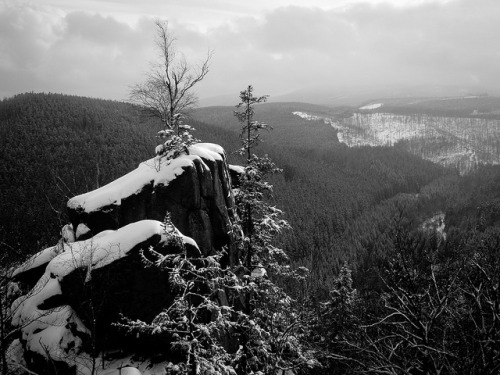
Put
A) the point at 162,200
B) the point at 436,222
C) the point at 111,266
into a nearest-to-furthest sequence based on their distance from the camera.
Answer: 1. the point at 111,266
2. the point at 162,200
3. the point at 436,222

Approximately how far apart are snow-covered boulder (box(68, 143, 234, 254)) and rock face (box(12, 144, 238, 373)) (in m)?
0.05

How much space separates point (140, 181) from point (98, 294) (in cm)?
539

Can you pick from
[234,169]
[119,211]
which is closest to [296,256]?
[234,169]

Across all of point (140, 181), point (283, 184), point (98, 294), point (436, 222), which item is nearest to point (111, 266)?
point (98, 294)

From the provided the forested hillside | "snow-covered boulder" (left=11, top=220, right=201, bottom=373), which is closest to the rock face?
"snow-covered boulder" (left=11, top=220, right=201, bottom=373)

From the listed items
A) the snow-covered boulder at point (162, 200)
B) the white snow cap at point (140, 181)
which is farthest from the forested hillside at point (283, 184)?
the snow-covered boulder at point (162, 200)

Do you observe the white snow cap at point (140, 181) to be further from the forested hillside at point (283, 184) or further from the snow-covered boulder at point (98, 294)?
the forested hillside at point (283, 184)

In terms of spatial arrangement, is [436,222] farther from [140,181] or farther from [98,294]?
[98,294]

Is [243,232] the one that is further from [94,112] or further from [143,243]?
[94,112]

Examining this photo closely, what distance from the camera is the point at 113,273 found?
38.5ft

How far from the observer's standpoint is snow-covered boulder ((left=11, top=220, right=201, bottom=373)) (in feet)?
38.6

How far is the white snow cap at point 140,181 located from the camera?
15000 mm

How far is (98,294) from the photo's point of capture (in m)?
11.9

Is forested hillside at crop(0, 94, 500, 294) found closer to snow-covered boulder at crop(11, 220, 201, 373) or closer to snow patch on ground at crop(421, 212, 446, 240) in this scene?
snow patch on ground at crop(421, 212, 446, 240)
